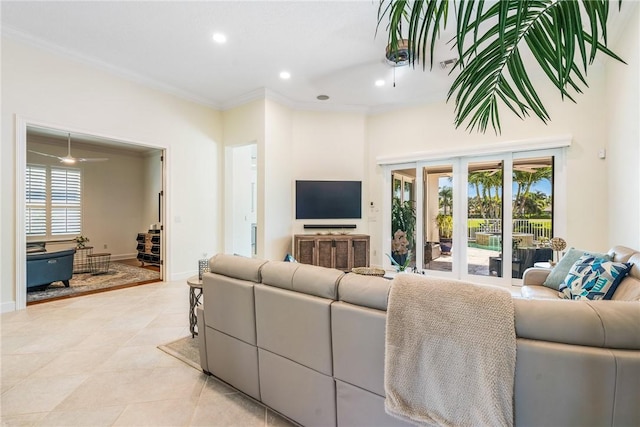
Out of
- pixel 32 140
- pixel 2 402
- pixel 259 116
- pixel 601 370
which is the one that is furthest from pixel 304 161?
pixel 32 140

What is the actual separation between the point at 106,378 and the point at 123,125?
3.72m

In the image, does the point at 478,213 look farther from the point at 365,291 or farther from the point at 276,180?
the point at 365,291

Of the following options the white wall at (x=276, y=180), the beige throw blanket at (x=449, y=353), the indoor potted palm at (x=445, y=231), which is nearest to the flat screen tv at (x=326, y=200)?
the white wall at (x=276, y=180)

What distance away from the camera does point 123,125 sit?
14.9 feet

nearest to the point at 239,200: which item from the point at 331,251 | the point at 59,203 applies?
the point at 331,251

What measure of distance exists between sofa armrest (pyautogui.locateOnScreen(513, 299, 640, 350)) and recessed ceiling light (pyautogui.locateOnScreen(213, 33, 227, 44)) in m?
4.04

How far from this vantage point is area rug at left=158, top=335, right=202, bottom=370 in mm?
2481

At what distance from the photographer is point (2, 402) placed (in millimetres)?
1943

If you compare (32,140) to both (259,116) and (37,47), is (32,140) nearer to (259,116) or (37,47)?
(37,47)

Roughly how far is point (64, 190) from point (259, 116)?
5228mm

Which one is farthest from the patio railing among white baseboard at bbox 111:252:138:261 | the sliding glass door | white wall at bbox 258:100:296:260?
white baseboard at bbox 111:252:138:261

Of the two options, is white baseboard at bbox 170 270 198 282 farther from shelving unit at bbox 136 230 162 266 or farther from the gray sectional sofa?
the gray sectional sofa

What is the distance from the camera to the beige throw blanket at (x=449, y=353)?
3.64 ft

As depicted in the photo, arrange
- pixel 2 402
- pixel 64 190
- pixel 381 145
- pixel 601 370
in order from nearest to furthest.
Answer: pixel 601 370 < pixel 2 402 < pixel 381 145 < pixel 64 190
